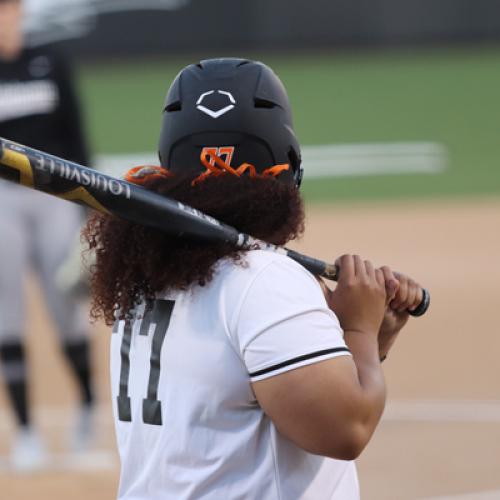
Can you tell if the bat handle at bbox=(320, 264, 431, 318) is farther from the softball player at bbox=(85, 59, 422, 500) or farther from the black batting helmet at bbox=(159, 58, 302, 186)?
the black batting helmet at bbox=(159, 58, 302, 186)

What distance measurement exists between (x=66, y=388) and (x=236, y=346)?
5009 millimetres

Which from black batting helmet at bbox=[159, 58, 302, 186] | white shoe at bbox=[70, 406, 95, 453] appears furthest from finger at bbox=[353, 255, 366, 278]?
white shoe at bbox=[70, 406, 95, 453]

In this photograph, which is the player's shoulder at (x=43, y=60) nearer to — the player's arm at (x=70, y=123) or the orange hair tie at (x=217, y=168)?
the player's arm at (x=70, y=123)

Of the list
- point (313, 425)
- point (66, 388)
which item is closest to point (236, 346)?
point (313, 425)

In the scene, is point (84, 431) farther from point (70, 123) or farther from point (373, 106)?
point (373, 106)

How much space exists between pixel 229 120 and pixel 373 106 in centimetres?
1642

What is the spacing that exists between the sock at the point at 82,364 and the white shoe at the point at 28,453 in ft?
1.23

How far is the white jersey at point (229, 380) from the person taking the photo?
2107mm

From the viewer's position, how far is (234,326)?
2.15m

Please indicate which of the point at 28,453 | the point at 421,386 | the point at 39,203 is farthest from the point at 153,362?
the point at 421,386

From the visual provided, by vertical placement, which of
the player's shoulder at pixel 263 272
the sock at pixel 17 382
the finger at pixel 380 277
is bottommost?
the sock at pixel 17 382

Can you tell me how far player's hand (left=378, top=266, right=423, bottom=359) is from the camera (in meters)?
2.45

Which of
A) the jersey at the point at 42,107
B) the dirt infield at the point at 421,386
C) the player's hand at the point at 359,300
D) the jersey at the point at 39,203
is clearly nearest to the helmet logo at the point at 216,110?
the player's hand at the point at 359,300

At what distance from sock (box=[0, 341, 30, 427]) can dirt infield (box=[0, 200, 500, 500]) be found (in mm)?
266
